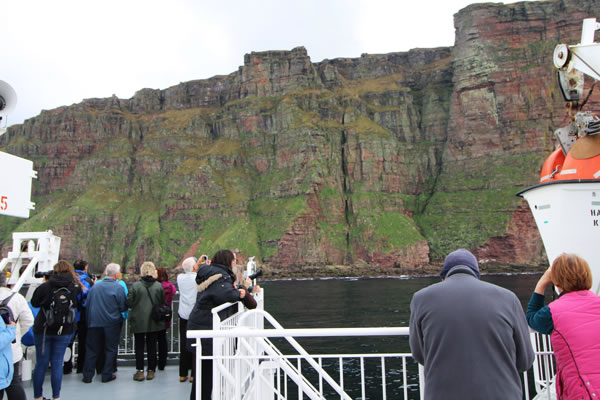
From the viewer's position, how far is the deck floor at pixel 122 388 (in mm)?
7867

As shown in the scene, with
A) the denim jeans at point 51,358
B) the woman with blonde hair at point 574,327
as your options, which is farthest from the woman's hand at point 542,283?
→ the denim jeans at point 51,358

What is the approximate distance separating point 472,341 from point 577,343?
118 cm

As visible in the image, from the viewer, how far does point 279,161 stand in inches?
6299

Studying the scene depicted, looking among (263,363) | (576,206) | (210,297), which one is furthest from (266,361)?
(576,206)

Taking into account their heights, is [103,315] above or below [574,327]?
below

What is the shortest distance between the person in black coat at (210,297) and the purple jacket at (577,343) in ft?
12.3

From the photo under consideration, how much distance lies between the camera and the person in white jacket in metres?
5.45

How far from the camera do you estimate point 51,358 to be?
713cm

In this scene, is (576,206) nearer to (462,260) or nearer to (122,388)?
Result: (462,260)

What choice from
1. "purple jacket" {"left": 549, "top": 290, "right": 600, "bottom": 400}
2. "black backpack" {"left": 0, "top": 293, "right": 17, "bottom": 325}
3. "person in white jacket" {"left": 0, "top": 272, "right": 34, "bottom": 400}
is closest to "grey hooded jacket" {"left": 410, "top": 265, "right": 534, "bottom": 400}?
"purple jacket" {"left": 549, "top": 290, "right": 600, "bottom": 400}

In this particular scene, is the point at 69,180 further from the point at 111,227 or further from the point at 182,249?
the point at 182,249

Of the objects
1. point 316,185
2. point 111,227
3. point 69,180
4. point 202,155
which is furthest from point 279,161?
point 69,180

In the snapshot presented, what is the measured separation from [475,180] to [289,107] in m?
65.9

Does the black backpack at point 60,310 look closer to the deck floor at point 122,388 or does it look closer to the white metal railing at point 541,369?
the deck floor at point 122,388
